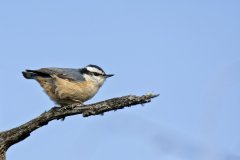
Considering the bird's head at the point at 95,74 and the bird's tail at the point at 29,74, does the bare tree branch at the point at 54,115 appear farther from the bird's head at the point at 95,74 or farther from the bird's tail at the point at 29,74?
the bird's head at the point at 95,74

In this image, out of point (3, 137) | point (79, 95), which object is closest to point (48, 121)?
point (3, 137)

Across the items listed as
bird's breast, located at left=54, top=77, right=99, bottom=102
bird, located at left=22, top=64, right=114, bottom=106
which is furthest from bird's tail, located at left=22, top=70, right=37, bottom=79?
bird's breast, located at left=54, top=77, right=99, bottom=102

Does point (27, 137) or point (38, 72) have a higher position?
point (38, 72)

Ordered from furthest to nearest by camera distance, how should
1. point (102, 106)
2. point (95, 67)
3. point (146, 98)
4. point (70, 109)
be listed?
point (95, 67), point (70, 109), point (102, 106), point (146, 98)

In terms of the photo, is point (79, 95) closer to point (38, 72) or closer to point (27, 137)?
point (38, 72)

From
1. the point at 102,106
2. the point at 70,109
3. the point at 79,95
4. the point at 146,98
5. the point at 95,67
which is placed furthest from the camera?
the point at 95,67

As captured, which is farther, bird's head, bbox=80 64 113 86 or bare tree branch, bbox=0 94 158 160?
bird's head, bbox=80 64 113 86

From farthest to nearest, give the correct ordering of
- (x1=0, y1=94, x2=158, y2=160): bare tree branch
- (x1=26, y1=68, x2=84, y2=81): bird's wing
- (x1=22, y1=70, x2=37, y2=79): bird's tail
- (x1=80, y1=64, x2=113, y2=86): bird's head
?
(x1=80, y1=64, x2=113, y2=86): bird's head < (x1=26, y1=68, x2=84, y2=81): bird's wing < (x1=22, y1=70, x2=37, y2=79): bird's tail < (x1=0, y1=94, x2=158, y2=160): bare tree branch

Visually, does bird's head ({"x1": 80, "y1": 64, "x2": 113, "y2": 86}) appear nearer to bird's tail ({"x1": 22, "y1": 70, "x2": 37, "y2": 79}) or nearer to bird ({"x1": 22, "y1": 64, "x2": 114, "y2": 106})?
bird ({"x1": 22, "y1": 64, "x2": 114, "y2": 106})
